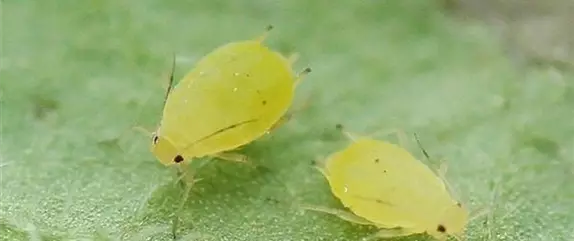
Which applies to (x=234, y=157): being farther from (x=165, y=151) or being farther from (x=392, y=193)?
(x=392, y=193)

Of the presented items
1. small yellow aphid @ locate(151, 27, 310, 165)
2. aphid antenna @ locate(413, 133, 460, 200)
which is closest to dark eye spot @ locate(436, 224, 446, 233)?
aphid antenna @ locate(413, 133, 460, 200)

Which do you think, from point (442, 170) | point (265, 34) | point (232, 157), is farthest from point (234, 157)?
point (442, 170)

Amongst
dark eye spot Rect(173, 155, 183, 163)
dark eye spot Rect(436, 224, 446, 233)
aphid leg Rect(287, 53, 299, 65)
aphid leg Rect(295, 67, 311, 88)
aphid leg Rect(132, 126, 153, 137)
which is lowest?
dark eye spot Rect(436, 224, 446, 233)

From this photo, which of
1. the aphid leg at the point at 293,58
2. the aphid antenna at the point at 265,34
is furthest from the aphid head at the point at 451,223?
the aphid antenna at the point at 265,34

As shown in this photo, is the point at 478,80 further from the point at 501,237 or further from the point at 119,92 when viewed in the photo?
the point at 119,92

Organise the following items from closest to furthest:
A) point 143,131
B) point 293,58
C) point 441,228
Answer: point 441,228 → point 143,131 → point 293,58

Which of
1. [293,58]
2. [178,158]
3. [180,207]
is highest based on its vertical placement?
[293,58]

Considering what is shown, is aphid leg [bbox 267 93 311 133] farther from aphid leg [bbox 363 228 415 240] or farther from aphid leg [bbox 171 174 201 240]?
aphid leg [bbox 363 228 415 240]
